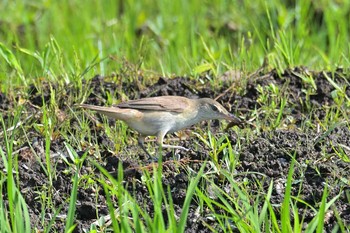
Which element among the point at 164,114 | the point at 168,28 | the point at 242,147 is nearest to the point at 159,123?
the point at 164,114

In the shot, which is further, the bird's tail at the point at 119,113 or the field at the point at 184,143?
the bird's tail at the point at 119,113

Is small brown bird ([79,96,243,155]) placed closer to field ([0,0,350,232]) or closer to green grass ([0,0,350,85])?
field ([0,0,350,232])

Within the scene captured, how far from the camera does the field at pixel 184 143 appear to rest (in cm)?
514

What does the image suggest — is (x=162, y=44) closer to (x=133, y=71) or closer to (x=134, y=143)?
(x=133, y=71)

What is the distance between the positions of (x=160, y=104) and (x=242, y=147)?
0.82m

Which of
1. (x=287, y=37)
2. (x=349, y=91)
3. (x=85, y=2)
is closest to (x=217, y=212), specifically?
(x=349, y=91)

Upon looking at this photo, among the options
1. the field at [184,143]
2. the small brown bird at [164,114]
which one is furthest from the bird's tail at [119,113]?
the field at [184,143]

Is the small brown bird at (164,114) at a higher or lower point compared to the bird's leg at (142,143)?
higher

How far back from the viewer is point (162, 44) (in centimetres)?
1030

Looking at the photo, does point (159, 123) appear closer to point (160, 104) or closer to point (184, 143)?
point (160, 104)

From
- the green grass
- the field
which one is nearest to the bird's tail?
the field

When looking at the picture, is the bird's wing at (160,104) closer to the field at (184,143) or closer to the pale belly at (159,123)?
the pale belly at (159,123)

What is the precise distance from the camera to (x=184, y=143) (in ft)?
21.8

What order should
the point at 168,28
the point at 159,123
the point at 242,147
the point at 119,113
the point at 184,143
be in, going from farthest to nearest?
the point at 168,28
the point at 159,123
the point at 184,143
the point at 119,113
the point at 242,147
